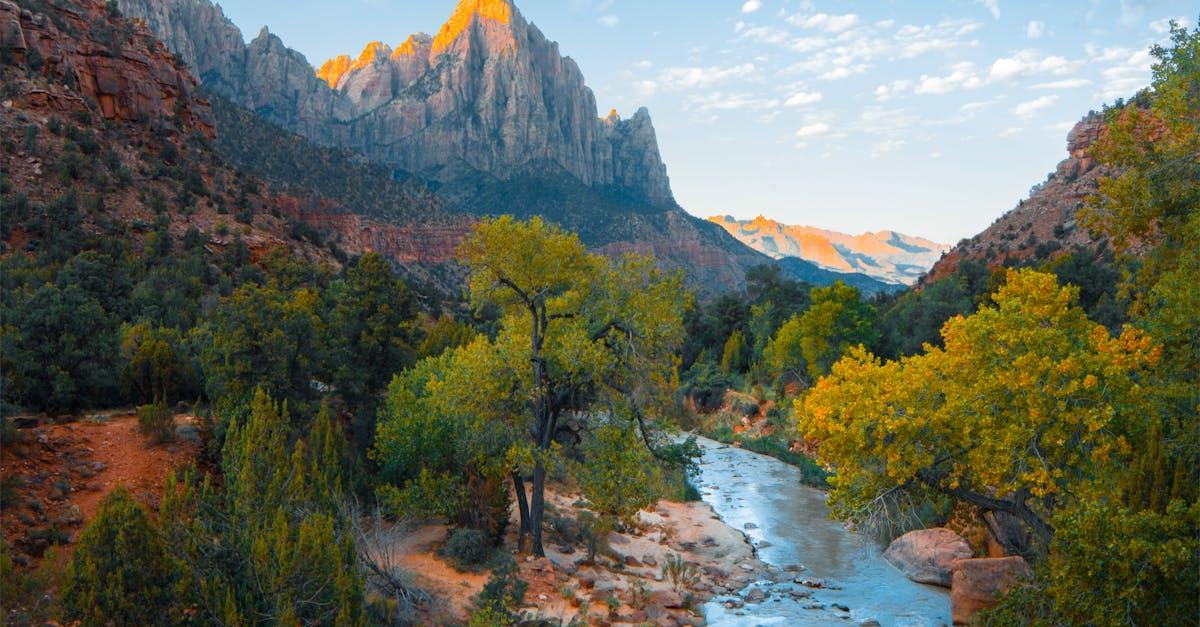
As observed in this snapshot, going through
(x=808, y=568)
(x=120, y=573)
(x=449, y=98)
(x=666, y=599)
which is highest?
(x=449, y=98)

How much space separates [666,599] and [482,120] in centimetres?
15280

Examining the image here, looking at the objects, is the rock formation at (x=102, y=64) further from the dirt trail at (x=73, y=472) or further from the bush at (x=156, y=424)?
the dirt trail at (x=73, y=472)

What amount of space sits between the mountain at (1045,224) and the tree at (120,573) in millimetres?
59195

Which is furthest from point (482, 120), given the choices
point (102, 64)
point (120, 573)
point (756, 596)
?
point (120, 573)

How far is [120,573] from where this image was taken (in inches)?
333

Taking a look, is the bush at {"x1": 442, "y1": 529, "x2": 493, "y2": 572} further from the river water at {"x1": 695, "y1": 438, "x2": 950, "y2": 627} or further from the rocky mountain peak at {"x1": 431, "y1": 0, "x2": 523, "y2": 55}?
the rocky mountain peak at {"x1": 431, "y1": 0, "x2": 523, "y2": 55}

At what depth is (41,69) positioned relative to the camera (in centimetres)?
3847

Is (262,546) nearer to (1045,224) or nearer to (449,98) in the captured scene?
(1045,224)

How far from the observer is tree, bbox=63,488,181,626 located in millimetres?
8375

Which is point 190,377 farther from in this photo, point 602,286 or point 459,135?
point 459,135

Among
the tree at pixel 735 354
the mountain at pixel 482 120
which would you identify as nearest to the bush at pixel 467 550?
the tree at pixel 735 354

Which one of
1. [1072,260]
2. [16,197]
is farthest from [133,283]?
[1072,260]

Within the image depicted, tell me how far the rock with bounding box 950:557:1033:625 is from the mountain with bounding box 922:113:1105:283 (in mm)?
46505

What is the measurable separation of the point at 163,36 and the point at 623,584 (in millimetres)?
126130
